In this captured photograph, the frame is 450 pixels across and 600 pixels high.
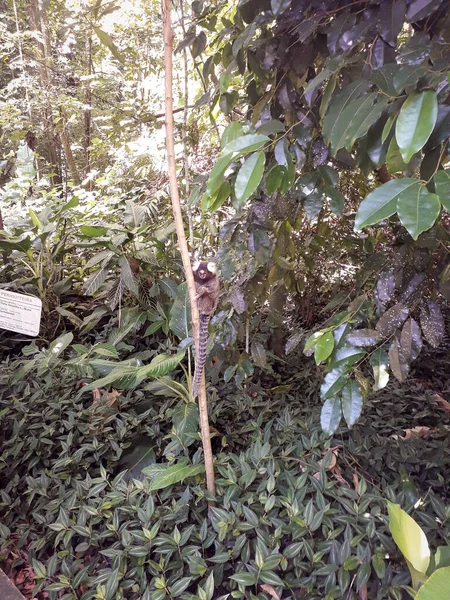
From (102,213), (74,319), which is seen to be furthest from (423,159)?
(102,213)

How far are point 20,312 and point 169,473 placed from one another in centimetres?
104

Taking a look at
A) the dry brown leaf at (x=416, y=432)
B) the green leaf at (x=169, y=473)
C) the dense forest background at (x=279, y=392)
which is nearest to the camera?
the dense forest background at (x=279, y=392)

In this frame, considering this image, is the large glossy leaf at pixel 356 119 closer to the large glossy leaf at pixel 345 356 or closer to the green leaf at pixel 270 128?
the green leaf at pixel 270 128

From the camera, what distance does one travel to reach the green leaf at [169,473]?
1.25m

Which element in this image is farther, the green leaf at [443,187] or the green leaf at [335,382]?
the green leaf at [335,382]

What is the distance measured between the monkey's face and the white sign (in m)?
1.13

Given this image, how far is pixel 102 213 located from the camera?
10.6 feet

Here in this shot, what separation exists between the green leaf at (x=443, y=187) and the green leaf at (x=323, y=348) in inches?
14.7

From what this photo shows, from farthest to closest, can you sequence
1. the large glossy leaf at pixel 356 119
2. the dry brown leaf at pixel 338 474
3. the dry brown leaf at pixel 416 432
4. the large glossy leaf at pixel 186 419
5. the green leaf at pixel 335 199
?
1. the dry brown leaf at pixel 416 432
2. the large glossy leaf at pixel 186 419
3. the dry brown leaf at pixel 338 474
4. the green leaf at pixel 335 199
5. the large glossy leaf at pixel 356 119

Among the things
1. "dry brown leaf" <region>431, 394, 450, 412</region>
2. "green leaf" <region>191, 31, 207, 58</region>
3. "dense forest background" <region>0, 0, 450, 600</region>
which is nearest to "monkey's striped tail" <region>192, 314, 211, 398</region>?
"dense forest background" <region>0, 0, 450, 600</region>

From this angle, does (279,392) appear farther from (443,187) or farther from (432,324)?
(443,187)

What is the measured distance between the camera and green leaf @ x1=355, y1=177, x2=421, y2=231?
1.85ft

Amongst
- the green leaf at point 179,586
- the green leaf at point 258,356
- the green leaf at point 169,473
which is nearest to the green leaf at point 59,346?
the green leaf at point 169,473

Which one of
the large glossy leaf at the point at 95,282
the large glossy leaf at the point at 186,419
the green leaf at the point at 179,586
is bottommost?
the green leaf at the point at 179,586
